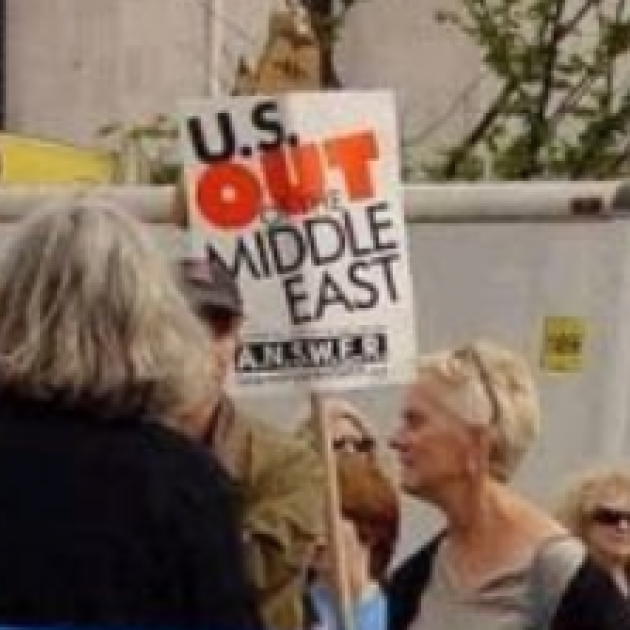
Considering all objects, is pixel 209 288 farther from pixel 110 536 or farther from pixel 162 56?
pixel 162 56

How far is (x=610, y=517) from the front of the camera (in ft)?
22.9

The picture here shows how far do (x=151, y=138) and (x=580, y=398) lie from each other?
6.82m

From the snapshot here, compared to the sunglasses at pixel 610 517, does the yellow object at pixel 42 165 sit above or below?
above

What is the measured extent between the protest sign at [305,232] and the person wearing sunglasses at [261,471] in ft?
0.55

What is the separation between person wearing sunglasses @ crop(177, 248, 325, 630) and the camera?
6.03 meters

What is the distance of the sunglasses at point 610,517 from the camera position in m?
6.98

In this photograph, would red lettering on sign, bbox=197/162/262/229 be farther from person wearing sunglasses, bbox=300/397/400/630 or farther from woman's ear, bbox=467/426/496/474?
woman's ear, bbox=467/426/496/474

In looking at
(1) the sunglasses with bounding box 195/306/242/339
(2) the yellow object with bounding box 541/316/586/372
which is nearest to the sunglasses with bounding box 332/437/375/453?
(2) the yellow object with bounding box 541/316/586/372

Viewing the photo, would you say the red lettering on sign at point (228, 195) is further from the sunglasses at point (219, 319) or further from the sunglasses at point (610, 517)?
the sunglasses at point (610, 517)

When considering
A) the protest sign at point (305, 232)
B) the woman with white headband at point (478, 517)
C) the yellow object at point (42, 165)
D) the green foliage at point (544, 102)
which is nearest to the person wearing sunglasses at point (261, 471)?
the protest sign at point (305, 232)


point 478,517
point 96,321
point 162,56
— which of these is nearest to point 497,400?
point 478,517

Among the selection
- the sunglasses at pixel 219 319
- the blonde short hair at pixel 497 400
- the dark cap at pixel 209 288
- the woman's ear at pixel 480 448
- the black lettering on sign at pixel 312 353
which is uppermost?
the dark cap at pixel 209 288

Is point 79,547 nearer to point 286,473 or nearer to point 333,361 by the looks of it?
point 286,473

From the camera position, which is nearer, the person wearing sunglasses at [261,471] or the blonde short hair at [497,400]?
the person wearing sunglasses at [261,471]
